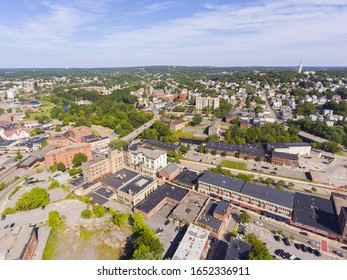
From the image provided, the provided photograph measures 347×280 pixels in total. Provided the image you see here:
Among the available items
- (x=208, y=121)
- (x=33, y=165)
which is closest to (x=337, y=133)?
(x=208, y=121)

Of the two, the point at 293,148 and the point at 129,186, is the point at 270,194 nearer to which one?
the point at 129,186

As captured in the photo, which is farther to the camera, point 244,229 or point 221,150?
point 221,150

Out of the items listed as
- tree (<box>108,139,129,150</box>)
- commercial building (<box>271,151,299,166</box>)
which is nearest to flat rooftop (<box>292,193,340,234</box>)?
commercial building (<box>271,151,299,166</box>)

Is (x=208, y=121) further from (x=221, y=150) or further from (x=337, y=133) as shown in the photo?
(x=337, y=133)

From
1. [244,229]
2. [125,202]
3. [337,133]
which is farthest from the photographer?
[337,133]

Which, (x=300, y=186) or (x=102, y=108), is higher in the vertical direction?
(x=102, y=108)

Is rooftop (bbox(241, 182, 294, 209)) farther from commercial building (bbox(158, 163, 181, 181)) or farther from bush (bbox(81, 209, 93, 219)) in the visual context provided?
bush (bbox(81, 209, 93, 219))

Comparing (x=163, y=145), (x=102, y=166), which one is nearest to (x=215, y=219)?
(x=102, y=166)
